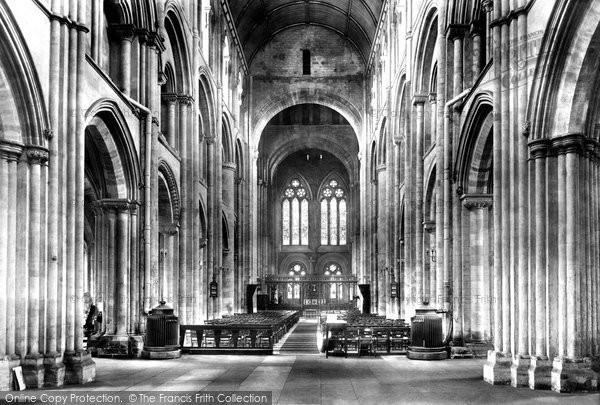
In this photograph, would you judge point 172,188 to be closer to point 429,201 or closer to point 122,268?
point 122,268

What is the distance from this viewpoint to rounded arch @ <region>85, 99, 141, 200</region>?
62.1ft

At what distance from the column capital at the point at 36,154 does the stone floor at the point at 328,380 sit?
4.38m

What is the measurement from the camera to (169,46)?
86.1 feet

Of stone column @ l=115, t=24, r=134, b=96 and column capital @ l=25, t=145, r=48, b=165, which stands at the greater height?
stone column @ l=115, t=24, r=134, b=96

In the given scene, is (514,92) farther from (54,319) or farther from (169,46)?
(169,46)

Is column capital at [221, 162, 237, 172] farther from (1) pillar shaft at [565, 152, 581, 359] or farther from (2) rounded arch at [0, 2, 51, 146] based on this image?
(1) pillar shaft at [565, 152, 581, 359]

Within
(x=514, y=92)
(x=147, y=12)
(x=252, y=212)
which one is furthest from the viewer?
(x=252, y=212)

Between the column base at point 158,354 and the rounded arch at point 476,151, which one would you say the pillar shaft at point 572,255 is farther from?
the column base at point 158,354

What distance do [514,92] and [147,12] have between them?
1196 centimetres

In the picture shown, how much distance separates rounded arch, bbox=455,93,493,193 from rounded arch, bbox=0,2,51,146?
10.7 metres

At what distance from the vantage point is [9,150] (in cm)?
1382

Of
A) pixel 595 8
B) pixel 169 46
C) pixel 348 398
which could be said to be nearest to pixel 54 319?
pixel 348 398

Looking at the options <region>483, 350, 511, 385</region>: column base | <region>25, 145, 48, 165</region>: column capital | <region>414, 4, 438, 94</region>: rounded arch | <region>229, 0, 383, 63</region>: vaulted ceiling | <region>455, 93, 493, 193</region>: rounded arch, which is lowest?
<region>483, 350, 511, 385</region>: column base

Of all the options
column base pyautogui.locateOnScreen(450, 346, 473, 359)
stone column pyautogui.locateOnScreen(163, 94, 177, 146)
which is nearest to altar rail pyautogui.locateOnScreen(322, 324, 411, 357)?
column base pyautogui.locateOnScreen(450, 346, 473, 359)
